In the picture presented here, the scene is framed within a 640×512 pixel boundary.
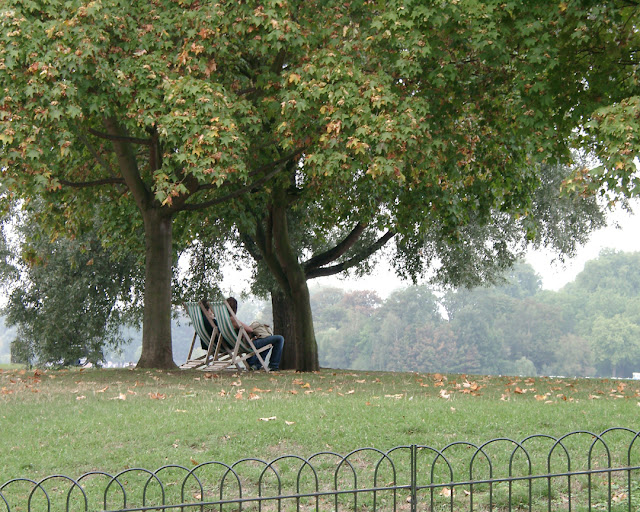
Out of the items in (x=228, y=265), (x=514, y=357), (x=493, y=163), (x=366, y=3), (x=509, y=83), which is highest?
(x=366, y=3)

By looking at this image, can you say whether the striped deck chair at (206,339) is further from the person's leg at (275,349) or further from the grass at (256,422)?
the grass at (256,422)

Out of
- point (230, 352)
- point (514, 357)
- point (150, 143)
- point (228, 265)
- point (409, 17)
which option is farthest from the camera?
point (514, 357)

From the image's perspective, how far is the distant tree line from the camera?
235 feet

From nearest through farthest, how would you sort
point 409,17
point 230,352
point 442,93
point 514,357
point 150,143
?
point 409,17 → point 442,93 → point 150,143 → point 230,352 → point 514,357

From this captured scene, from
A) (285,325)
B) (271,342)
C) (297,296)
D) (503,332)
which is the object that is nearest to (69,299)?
(285,325)

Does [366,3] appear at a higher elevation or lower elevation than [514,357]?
higher

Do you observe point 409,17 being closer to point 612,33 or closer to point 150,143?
point 612,33

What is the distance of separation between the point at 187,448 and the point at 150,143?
812 centimetres

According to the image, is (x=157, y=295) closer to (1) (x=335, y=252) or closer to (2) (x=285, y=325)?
(2) (x=285, y=325)

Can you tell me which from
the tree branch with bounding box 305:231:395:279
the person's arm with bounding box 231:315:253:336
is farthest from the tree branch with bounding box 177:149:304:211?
the tree branch with bounding box 305:231:395:279

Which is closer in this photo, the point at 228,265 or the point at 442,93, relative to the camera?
Answer: the point at 442,93

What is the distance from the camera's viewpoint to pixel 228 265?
73.9 ft

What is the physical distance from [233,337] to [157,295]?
5.45 feet

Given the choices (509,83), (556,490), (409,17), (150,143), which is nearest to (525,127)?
(509,83)
